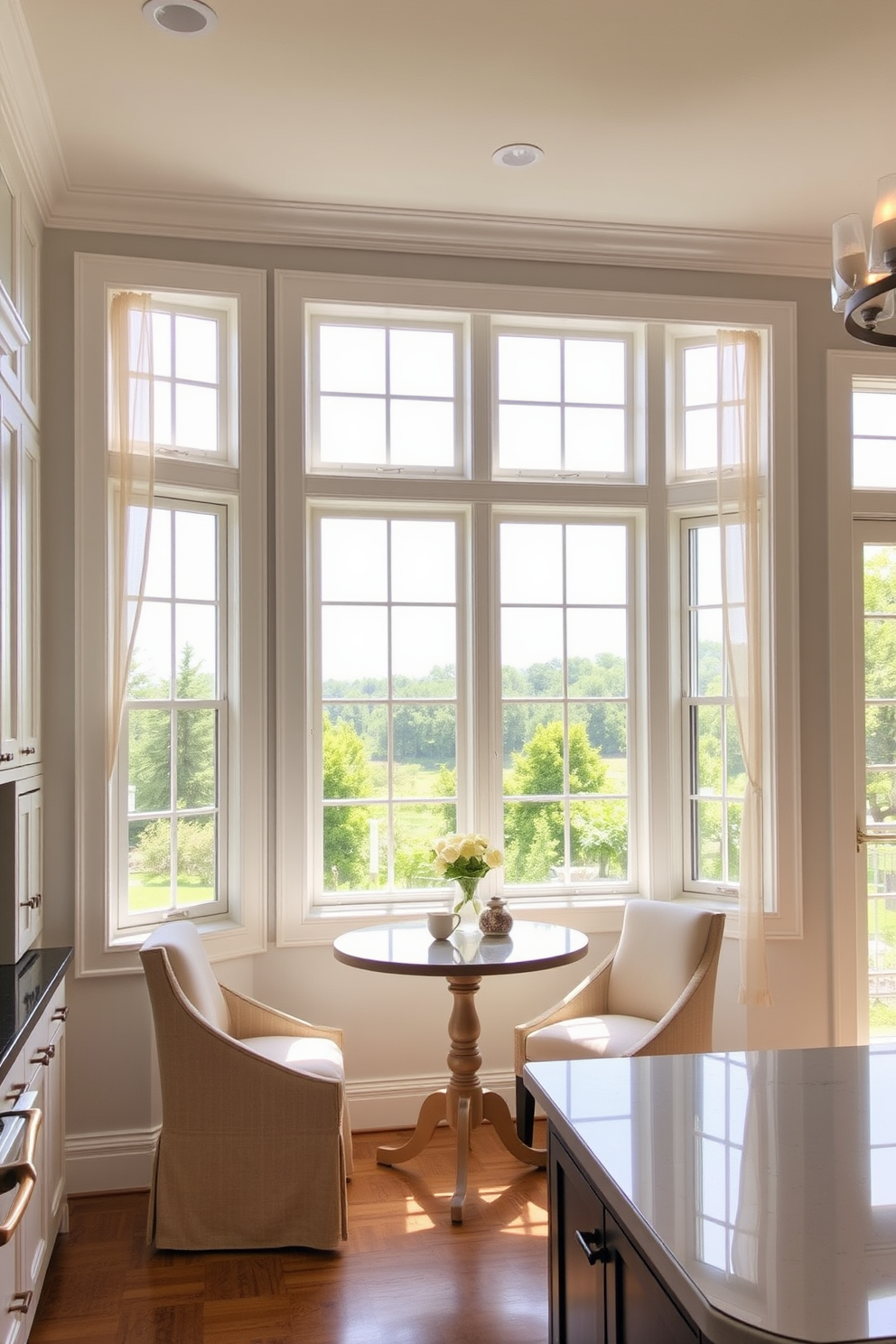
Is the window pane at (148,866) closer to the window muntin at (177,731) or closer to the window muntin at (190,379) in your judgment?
the window muntin at (177,731)

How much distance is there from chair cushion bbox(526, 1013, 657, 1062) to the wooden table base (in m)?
0.20

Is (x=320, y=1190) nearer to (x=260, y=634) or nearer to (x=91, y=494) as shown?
(x=260, y=634)

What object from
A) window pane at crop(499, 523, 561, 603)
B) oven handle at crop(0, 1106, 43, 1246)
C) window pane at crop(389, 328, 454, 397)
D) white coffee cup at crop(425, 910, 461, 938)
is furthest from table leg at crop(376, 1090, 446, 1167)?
window pane at crop(389, 328, 454, 397)

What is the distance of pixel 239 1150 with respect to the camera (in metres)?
3.14

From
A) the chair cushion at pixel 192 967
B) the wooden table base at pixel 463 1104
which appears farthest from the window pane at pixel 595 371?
the chair cushion at pixel 192 967

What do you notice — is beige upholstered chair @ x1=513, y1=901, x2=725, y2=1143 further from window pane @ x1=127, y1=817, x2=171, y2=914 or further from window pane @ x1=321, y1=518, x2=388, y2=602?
window pane @ x1=321, y1=518, x2=388, y2=602

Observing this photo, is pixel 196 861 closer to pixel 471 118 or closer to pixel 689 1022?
pixel 689 1022

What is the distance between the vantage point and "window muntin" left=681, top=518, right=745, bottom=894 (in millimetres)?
4418

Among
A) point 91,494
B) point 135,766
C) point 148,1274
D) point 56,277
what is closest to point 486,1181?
point 148,1274

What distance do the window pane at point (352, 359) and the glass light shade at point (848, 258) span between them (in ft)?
7.52

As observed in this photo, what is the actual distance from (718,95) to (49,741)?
2.94 m

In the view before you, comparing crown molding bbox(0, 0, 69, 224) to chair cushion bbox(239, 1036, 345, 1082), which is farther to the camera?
chair cushion bbox(239, 1036, 345, 1082)

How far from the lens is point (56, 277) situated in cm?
378

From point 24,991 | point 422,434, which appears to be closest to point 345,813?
point 422,434
